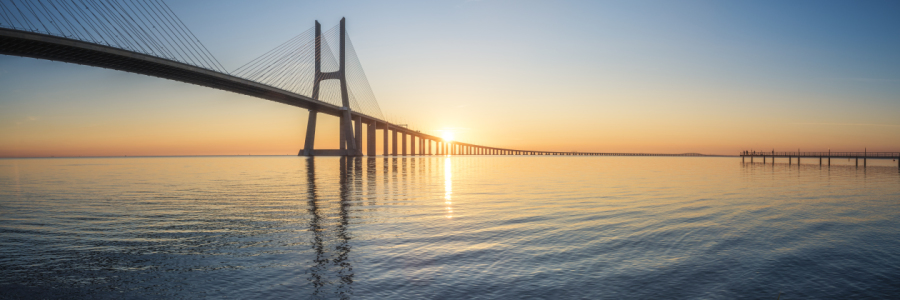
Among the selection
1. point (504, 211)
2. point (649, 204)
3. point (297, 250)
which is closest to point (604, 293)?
point (297, 250)

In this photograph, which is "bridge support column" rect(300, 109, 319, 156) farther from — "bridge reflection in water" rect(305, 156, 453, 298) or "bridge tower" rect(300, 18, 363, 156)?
"bridge reflection in water" rect(305, 156, 453, 298)

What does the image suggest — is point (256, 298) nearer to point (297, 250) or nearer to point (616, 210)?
point (297, 250)

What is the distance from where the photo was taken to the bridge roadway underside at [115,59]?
32.8 meters

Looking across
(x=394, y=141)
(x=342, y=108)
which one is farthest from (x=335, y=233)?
(x=394, y=141)

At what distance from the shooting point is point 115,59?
40531 mm

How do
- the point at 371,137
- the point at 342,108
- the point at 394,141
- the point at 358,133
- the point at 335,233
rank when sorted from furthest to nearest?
the point at 394,141 < the point at 371,137 < the point at 358,133 < the point at 342,108 < the point at 335,233

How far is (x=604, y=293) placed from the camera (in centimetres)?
541

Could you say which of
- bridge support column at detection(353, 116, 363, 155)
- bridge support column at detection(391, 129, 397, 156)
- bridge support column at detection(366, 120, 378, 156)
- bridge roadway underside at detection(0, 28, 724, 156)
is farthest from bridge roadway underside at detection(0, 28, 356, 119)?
bridge support column at detection(391, 129, 397, 156)

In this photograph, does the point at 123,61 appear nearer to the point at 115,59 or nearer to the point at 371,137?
the point at 115,59

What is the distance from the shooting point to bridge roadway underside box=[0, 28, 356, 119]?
108 ft

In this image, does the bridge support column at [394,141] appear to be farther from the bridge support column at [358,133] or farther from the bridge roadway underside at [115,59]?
the bridge roadway underside at [115,59]

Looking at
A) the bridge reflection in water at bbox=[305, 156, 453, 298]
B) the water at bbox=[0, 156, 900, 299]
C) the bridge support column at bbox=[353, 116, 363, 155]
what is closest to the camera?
the water at bbox=[0, 156, 900, 299]

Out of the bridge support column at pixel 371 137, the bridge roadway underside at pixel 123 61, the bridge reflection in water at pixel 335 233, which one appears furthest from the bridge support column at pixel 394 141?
the bridge reflection in water at pixel 335 233

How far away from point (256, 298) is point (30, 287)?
9.76 feet
